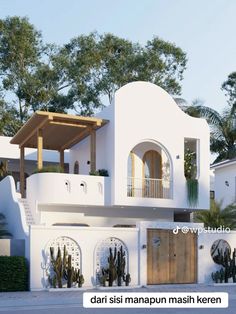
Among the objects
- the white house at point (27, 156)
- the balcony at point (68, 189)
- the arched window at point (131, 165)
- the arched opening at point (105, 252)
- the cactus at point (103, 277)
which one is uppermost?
the white house at point (27, 156)

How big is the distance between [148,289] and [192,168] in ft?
28.7

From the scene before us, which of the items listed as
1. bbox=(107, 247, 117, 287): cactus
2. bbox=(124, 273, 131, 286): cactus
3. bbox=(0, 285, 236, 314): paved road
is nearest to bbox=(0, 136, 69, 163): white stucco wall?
bbox=(107, 247, 117, 287): cactus

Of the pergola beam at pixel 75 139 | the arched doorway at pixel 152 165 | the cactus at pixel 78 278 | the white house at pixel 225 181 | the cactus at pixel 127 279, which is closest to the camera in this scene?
the cactus at pixel 78 278

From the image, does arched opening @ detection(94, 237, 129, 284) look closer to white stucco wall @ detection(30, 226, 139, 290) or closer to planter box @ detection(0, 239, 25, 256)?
white stucco wall @ detection(30, 226, 139, 290)

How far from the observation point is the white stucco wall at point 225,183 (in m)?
35.7

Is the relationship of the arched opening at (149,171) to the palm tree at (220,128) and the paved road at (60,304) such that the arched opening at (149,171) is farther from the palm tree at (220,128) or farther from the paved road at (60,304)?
the palm tree at (220,128)

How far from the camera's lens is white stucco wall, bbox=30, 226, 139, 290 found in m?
20.8

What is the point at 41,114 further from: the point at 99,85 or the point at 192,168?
the point at 99,85

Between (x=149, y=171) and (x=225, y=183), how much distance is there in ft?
29.9

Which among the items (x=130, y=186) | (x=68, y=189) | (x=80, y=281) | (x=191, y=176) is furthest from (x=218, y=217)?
(x=80, y=281)

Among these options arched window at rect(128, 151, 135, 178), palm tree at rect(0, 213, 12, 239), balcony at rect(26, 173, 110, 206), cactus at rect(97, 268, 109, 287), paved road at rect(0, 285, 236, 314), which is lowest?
paved road at rect(0, 285, 236, 314)

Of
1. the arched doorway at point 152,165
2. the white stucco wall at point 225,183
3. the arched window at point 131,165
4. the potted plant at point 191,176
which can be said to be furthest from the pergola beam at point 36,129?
the white stucco wall at point 225,183

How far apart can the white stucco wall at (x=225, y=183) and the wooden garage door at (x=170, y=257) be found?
1177 cm

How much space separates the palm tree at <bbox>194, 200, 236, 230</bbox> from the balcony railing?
6.96 feet
